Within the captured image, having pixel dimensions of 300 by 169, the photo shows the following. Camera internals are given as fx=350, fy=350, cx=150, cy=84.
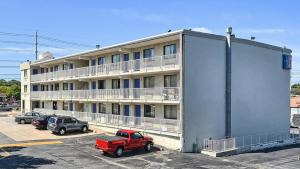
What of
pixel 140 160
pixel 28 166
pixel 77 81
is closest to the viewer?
pixel 28 166

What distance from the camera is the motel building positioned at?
27219 millimetres

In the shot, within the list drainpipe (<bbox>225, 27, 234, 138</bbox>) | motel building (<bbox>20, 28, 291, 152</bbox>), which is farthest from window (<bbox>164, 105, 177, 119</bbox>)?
drainpipe (<bbox>225, 27, 234, 138</bbox>)

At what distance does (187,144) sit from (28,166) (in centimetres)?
1156

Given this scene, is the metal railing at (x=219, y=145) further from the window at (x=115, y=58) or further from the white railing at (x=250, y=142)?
the window at (x=115, y=58)

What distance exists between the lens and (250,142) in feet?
104

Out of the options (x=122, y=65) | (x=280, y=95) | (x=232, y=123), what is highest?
(x=122, y=65)

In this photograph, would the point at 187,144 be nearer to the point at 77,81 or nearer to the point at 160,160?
the point at 160,160

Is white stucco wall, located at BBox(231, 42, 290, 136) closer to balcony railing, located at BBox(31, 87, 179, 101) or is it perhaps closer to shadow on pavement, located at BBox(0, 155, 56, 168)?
balcony railing, located at BBox(31, 87, 179, 101)

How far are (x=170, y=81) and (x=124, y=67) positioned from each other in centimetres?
591

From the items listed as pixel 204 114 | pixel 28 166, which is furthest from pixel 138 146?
pixel 28 166

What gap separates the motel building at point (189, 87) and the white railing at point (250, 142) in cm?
46

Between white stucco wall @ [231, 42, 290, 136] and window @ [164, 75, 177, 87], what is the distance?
5.05 metres

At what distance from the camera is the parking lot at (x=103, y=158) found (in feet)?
72.2

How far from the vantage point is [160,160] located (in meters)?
23.6
